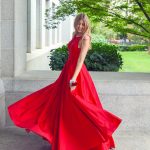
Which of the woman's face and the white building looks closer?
the woman's face


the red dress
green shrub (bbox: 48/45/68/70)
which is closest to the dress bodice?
the red dress

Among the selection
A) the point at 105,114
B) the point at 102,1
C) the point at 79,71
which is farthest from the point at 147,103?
the point at 102,1

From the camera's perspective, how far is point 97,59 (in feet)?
40.8

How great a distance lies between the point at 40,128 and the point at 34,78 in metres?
1.86

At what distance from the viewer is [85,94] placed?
5.73 meters

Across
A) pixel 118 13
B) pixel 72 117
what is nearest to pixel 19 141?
pixel 72 117

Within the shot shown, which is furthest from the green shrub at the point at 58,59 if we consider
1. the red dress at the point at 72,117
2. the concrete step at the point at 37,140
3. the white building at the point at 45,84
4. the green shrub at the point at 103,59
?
the red dress at the point at 72,117

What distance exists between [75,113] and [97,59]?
22.7 feet

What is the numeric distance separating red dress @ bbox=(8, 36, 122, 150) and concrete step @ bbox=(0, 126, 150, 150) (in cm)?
66

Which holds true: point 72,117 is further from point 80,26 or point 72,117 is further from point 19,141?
point 19,141

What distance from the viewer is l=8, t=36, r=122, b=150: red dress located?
5.54 meters

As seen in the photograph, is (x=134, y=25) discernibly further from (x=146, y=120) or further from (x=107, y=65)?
(x=146, y=120)

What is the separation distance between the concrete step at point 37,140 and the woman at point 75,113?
0.67 metres

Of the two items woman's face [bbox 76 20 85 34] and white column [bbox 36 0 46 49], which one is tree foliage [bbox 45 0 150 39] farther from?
white column [bbox 36 0 46 49]
